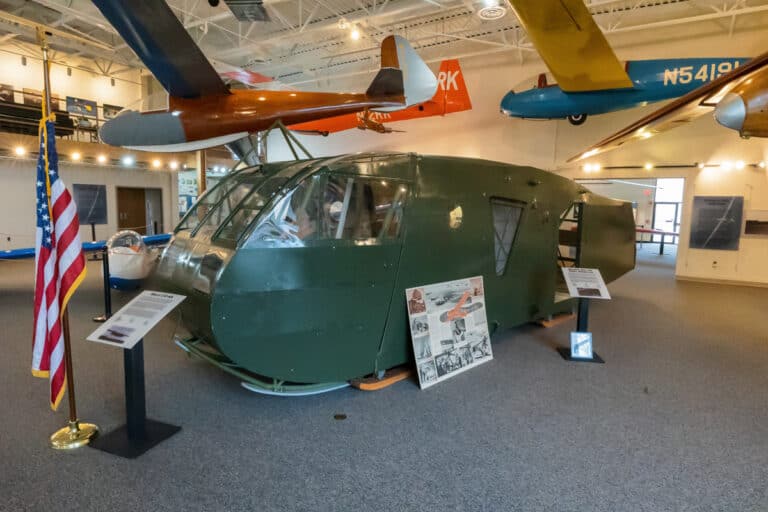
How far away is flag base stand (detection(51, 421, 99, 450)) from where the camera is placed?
118 inches

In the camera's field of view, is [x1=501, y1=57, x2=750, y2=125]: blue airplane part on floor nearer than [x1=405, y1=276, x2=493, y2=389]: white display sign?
No

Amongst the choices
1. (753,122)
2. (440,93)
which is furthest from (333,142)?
(753,122)

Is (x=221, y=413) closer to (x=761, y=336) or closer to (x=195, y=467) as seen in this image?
(x=195, y=467)

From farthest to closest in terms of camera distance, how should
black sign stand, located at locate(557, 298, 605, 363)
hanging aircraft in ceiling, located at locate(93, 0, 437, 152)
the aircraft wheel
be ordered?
the aircraft wheel → hanging aircraft in ceiling, located at locate(93, 0, 437, 152) → black sign stand, located at locate(557, 298, 605, 363)

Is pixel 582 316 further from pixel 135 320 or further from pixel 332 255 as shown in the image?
pixel 135 320

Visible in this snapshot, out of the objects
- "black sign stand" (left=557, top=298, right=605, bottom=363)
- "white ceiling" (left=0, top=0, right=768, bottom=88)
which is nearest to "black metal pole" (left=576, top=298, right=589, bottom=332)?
"black sign stand" (left=557, top=298, right=605, bottom=363)

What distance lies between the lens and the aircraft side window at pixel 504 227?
5043 millimetres

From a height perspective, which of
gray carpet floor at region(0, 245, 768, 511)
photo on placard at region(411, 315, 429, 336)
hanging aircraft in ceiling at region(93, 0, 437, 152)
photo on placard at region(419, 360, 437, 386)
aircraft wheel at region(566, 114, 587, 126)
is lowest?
gray carpet floor at region(0, 245, 768, 511)

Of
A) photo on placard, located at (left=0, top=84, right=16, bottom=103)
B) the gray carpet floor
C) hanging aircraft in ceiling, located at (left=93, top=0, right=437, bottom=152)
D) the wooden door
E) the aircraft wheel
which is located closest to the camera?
the gray carpet floor

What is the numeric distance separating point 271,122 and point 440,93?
6316 millimetres

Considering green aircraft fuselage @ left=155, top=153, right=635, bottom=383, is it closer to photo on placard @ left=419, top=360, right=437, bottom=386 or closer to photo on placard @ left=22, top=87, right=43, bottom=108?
photo on placard @ left=419, top=360, right=437, bottom=386

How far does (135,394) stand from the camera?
3.06 m

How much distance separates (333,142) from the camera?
649 inches

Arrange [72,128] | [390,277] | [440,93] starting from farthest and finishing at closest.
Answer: [72,128] → [440,93] → [390,277]
